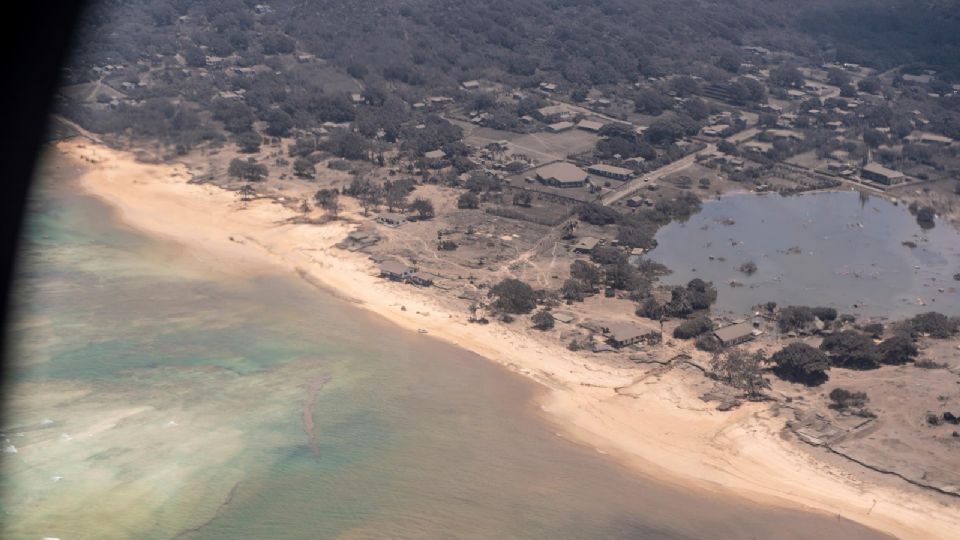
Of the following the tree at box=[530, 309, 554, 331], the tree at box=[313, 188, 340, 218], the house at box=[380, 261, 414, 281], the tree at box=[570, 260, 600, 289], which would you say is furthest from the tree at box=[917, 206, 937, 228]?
the tree at box=[313, 188, 340, 218]

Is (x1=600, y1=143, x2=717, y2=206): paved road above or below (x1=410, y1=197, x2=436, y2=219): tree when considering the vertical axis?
above

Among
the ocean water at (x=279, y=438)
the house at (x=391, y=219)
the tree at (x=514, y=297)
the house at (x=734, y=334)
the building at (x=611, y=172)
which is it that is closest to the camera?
the ocean water at (x=279, y=438)

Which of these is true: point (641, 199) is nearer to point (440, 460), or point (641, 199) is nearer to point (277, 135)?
point (277, 135)

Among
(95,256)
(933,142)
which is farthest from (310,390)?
(933,142)

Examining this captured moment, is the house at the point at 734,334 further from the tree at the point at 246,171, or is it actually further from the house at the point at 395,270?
the tree at the point at 246,171

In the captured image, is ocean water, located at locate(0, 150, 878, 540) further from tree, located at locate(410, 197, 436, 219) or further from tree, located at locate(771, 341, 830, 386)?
tree, located at locate(410, 197, 436, 219)

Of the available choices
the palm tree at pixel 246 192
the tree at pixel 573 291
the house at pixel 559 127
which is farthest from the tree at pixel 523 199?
the palm tree at pixel 246 192
